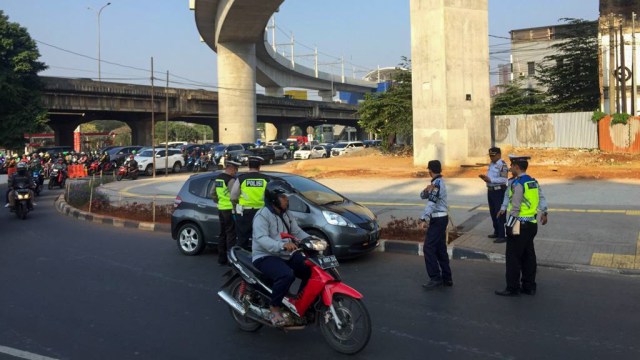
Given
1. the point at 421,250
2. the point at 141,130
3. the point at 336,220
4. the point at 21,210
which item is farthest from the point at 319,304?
the point at 141,130

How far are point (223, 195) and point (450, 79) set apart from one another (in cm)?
1780

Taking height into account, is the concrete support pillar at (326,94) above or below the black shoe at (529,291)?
above

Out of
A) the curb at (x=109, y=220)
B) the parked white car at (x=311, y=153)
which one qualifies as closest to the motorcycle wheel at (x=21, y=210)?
the curb at (x=109, y=220)

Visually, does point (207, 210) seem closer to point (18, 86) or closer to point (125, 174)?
point (125, 174)

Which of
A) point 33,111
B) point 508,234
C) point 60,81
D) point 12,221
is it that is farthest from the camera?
point 60,81

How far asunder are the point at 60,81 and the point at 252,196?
46040 mm

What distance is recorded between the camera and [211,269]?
8.56m

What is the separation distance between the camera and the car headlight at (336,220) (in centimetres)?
843

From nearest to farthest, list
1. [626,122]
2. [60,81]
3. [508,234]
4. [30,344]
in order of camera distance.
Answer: [30,344], [508,234], [626,122], [60,81]

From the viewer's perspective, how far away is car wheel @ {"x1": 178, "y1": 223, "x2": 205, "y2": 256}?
9.69 meters

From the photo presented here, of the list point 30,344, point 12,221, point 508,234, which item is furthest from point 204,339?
point 12,221

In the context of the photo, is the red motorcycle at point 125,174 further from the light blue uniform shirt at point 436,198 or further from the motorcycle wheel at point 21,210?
the light blue uniform shirt at point 436,198

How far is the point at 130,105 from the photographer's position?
53156 millimetres

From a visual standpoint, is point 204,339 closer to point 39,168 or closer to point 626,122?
point 39,168
